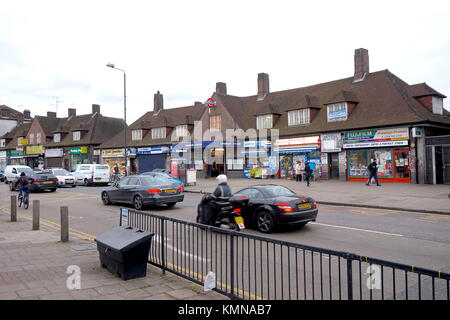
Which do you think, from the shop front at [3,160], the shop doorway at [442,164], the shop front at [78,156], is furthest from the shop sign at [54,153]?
the shop doorway at [442,164]

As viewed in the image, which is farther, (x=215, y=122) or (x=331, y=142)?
(x=215, y=122)

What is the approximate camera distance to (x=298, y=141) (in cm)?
3041

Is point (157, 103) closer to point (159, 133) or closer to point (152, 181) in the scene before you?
Result: point (159, 133)

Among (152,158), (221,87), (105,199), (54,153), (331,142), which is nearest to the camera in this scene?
(105,199)

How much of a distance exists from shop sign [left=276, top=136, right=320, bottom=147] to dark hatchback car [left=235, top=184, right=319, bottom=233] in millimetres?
18891

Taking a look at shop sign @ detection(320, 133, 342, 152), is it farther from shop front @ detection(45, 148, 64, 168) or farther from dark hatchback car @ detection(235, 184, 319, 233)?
shop front @ detection(45, 148, 64, 168)

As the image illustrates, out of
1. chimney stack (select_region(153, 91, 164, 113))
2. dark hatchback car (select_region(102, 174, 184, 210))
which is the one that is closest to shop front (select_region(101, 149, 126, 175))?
chimney stack (select_region(153, 91, 164, 113))

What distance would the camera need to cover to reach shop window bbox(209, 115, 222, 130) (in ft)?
125

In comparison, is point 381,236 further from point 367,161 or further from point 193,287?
point 367,161

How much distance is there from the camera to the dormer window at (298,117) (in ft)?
102

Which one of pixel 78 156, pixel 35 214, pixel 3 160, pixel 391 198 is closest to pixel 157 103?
pixel 78 156

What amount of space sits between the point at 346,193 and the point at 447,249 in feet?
38.9

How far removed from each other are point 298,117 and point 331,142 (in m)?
4.69

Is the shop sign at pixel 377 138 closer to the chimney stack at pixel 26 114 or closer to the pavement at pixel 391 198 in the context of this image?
the pavement at pixel 391 198
